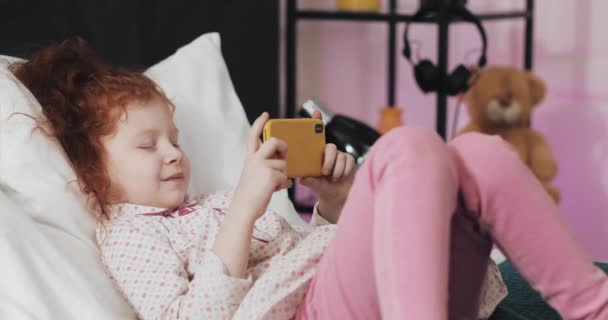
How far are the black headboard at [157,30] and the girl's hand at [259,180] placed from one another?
69 cm

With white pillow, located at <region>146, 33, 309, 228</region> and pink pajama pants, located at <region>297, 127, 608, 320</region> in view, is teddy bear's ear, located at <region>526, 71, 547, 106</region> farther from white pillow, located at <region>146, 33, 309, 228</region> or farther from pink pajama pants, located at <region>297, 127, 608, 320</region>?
pink pajama pants, located at <region>297, 127, 608, 320</region>

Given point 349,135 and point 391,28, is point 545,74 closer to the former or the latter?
point 391,28

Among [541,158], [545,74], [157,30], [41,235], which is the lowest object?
[541,158]

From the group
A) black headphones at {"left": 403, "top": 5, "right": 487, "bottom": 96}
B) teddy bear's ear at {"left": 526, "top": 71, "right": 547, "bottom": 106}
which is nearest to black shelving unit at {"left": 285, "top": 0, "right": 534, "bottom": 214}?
black headphones at {"left": 403, "top": 5, "right": 487, "bottom": 96}

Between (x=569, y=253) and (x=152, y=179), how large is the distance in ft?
1.82

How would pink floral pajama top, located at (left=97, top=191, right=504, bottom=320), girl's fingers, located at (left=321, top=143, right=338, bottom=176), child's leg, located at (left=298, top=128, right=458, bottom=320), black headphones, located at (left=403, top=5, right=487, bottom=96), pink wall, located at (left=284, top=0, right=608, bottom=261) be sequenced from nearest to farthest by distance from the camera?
child's leg, located at (left=298, top=128, right=458, bottom=320) → pink floral pajama top, located at (left=97, top=191, right=504, bottom=320) → girl's fingers, located at (left=321, top=143, right=338, bottom=176) → black headphones, located at (left=403, top=5, right=487, bottom=96) → pink wall, located at (left=284, top=0, right=608, bottom=261)

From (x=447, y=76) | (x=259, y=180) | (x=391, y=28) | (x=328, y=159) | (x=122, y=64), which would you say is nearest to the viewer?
(x=259, y=180)

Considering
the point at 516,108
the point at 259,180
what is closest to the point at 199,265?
the point at 259,180

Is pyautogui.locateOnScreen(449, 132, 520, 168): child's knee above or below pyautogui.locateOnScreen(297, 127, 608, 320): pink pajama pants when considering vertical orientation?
above

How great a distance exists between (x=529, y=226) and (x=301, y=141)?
31 cm

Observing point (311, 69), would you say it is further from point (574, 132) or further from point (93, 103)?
point (93, 103)

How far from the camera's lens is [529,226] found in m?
0.82

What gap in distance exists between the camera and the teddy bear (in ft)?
7.52

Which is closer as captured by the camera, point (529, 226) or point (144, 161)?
point (529, 226)
